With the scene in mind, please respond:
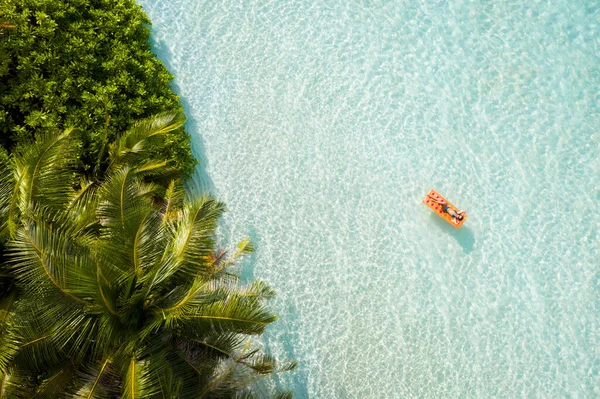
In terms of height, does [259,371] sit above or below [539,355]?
below

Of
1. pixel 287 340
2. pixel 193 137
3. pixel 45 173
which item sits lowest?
pixel 287 340

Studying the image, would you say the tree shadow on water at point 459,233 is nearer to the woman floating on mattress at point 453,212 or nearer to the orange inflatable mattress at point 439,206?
the orange inflatable mattress at point 439,206

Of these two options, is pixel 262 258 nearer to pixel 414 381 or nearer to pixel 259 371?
pixel 259 371

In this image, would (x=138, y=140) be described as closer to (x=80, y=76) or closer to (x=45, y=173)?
(x=45, y=173)

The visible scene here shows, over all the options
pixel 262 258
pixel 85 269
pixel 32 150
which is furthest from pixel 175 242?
pixel 262 258

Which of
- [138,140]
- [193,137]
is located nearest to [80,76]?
[138,140]

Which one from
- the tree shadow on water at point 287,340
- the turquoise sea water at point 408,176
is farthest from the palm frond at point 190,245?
the turquoise sea water at point 408,176

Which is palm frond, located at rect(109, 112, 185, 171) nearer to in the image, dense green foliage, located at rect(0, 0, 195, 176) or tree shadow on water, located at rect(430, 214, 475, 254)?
dense green foliage, located at rect(0, 0, 195, 176)
